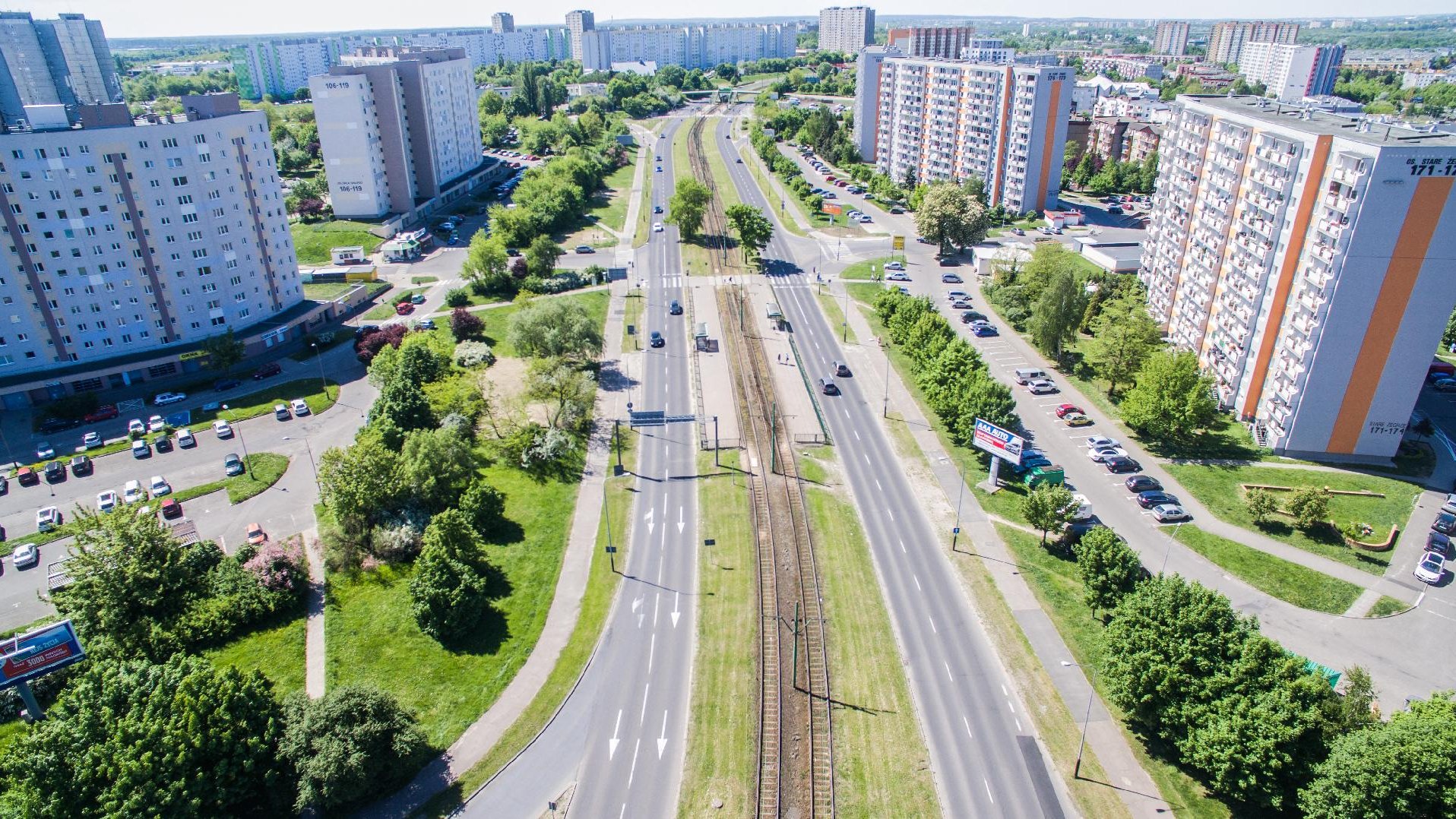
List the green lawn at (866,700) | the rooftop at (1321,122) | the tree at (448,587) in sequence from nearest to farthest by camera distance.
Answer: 1. the green lawn at (866,700)
2. the tree at (448,587)
3. the rooftop at (1321,122)

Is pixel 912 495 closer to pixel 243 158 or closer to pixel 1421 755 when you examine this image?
pixel 1421 755

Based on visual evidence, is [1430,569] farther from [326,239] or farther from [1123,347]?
[326,239]

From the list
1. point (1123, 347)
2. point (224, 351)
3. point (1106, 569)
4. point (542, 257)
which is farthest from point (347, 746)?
point (542, 257)

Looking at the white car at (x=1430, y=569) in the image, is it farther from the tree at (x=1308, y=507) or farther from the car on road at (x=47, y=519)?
the car on road at (x=47, y=519)

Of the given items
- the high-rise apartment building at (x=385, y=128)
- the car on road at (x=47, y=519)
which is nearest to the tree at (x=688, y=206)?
the high-rise apartment building at (x=385, y=128)

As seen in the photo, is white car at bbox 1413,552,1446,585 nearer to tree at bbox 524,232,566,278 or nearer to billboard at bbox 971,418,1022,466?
billboard at bbox 971,418,1022,466

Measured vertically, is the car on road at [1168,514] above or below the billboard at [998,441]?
below

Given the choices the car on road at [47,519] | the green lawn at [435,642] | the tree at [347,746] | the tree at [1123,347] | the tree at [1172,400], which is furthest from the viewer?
the tree at [1123,347]
